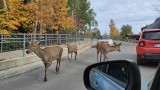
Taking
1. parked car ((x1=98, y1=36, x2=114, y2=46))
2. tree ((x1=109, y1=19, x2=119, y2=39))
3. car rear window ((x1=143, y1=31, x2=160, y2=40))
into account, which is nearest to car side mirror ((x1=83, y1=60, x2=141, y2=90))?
car rear window ((x1=143, y1=31, x2=160, y2=40))

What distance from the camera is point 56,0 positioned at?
38.3 metres

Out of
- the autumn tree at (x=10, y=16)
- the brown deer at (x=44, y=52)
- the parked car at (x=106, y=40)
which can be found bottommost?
the parked car at (x=106, y=40)

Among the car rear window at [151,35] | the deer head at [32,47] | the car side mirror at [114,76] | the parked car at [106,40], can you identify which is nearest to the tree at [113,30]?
the parked car at [106,40]

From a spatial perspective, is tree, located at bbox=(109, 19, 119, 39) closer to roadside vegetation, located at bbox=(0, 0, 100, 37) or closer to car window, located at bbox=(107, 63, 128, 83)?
roadside vegetation, located at bbox=(0, 0, 100, 37)

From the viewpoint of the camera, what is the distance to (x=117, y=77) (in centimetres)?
293

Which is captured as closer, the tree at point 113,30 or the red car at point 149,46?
the red car at point 149,46

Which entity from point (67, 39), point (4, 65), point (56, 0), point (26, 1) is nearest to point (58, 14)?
point (56, 0)

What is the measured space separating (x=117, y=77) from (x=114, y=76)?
10 centimetres

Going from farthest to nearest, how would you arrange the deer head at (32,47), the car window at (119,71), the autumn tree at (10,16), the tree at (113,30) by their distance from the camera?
the tree at (113,30) < the autumn tree at (10,16) < the deer head at (32,47) < the car window at (119,71)

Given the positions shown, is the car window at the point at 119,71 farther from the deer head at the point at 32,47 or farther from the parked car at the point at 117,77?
the deer head at the point at 32,47

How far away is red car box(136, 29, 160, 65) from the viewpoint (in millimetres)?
15836

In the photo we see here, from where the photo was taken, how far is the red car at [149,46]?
15.8 m

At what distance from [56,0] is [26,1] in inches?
161

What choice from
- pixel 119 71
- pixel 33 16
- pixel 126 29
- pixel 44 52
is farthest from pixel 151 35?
pixel 126 29
